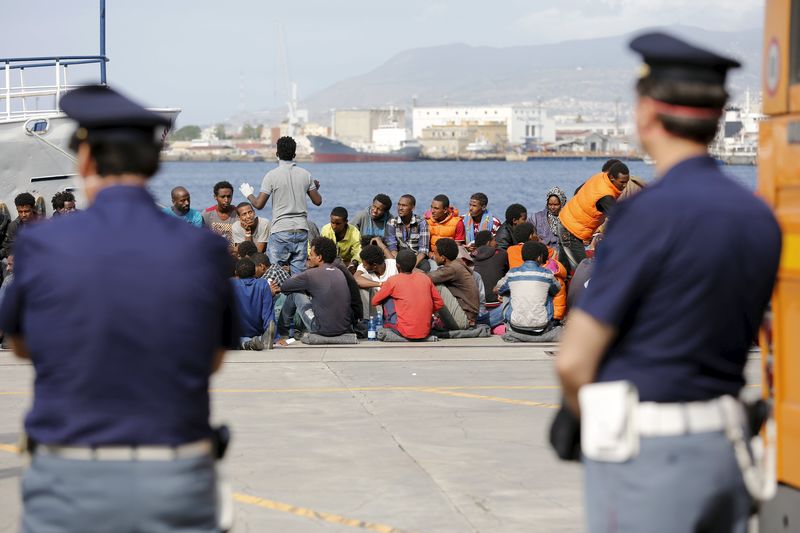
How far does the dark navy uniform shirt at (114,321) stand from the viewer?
11.8 feet

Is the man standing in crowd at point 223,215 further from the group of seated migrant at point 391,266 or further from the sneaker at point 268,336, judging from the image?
the sneaker at point 268,336

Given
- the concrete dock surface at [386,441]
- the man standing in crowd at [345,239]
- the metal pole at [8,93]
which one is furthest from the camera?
the metal pole at [8,93]

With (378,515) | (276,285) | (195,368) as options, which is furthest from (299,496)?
(276,285)

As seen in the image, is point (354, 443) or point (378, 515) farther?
point (354, 443)

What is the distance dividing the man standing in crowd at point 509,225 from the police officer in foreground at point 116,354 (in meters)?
12.4

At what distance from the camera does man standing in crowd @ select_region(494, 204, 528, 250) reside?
639 inches

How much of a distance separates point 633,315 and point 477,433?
5.82 m

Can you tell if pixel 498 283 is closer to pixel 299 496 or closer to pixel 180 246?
pixel 299 496

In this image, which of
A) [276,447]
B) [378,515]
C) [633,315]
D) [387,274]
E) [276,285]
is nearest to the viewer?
[633,315]

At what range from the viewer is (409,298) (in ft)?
46.0

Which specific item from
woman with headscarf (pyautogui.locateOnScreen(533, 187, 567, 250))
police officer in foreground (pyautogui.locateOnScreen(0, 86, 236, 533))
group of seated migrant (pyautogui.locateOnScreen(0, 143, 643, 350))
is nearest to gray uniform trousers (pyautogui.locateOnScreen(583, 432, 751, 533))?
police officer in foreground (pyautogui.locateOnScreen(0, 86, 236, 533))

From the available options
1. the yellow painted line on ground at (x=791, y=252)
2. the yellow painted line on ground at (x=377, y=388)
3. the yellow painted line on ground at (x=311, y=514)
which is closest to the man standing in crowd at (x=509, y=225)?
the yellow painted line on ground at (x=377, y=388)

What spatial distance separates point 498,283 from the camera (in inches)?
583

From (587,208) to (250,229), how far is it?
14.2ft
